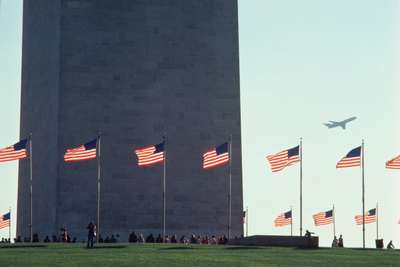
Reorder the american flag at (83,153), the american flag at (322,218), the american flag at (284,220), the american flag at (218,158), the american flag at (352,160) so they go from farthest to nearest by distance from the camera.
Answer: the american flag at (284,220) → the american flag at (322,218) → the american flag at (352,160) → the american flag at (218,158) → the american flag at (83,153)

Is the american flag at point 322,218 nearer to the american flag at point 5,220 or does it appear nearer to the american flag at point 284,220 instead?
the american flag at point 284,220

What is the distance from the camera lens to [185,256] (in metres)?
48.9

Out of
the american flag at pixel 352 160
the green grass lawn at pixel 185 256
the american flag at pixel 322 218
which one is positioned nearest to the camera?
the green grass lawn at pixel 185 256

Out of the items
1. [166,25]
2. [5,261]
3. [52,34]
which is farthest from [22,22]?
[5,261]

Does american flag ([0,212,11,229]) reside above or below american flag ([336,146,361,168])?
below

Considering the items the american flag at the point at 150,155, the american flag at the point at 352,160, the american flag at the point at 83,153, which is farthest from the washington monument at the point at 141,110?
the american flag at the point at 352,160

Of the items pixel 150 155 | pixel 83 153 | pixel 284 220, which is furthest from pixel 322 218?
pixel 83 153

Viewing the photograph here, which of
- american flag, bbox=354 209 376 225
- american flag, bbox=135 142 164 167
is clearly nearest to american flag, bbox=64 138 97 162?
american flag, bbox=135 142 164 167

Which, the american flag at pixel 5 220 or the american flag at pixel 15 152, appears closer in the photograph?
the american flag at pixel 15 152

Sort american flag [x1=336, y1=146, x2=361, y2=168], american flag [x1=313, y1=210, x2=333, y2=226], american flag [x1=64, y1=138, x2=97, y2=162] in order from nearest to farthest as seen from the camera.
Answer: american flag [x1=64, y1=138, x2=97, y2=162] → american flag [x1=336, y1=146, x2=361, y2=168] → american flag [x1=313, y1=210, x2=333, y2=226]

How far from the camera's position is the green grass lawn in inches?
1752

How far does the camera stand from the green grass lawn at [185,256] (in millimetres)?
44500

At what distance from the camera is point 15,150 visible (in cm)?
6238

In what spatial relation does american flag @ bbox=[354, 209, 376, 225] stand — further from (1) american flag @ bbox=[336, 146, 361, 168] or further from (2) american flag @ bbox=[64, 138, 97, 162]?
(2) american flag @ bbox=[64, 138, 97, 162]
